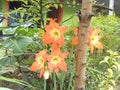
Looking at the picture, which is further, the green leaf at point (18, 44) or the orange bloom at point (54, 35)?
the green leaf at point (18, 44)

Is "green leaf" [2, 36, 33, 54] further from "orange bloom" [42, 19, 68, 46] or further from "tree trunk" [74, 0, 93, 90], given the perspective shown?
"tree trunk" [74, 0, 93, 90]

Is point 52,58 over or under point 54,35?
under

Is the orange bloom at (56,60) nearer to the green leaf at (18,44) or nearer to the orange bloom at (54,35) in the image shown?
the orange bloom at (54,35)

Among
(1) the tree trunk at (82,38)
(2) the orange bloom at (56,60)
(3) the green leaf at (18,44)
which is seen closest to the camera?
(1) the tree trunk at (82,38)

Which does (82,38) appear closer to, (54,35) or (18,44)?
(54,35)

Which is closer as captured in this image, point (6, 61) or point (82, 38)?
point (82, 38)

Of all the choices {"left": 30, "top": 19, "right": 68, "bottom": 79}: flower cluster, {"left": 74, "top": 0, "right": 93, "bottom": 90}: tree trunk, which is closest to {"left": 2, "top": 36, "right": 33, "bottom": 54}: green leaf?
{"left": 30, "top": 19, "right": 68, "bottom": 79}: flower cluster

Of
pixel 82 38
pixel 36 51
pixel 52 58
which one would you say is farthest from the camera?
pixel 36 51

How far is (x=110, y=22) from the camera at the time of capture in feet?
12.7

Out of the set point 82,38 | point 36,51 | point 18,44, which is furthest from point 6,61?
point 82,38

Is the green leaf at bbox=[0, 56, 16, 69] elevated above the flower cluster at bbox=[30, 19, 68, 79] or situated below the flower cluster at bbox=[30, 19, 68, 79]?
below

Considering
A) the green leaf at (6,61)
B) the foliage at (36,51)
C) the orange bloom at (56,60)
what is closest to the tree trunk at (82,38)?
the orange bloom at (56,60)

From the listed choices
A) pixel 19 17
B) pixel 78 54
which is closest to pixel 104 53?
pixel 19 17

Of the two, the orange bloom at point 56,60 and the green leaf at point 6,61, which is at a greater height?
the orange bloom at point 56,60
